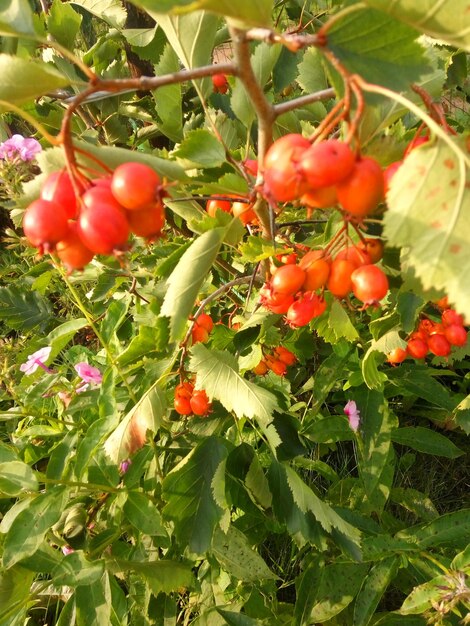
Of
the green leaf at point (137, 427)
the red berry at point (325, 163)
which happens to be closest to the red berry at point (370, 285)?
the red berry at point (325, 163)

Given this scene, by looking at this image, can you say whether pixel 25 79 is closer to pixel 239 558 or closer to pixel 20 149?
pixel 20 149

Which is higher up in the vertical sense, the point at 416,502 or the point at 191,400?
the point at 191,400

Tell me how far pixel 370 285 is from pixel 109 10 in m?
1.75

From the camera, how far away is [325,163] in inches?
27.0

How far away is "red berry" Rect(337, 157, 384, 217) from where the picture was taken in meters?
0.71

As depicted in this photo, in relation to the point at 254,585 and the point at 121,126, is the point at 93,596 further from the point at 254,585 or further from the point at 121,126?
the point at 121,126

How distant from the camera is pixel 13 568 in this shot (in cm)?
145

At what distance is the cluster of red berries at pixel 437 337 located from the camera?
4.37 feet

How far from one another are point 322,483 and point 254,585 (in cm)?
73

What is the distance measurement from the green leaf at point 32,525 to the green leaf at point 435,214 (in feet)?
3.66

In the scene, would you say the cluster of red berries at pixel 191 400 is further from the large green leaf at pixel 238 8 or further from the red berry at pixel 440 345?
the large green leaf at pixel 238 8

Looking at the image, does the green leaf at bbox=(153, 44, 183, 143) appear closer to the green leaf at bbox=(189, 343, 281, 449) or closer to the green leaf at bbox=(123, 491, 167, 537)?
the green leaf at bbox=(189, 343, 281, 449)

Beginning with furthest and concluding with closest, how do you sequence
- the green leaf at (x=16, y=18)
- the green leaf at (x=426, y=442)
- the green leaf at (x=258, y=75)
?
the green leaf at (x=426, y=442) → the green leaf at (x=258, y=75) → the green leaf at (x=16, y=18)

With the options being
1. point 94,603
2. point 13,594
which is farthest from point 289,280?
point 13,594
